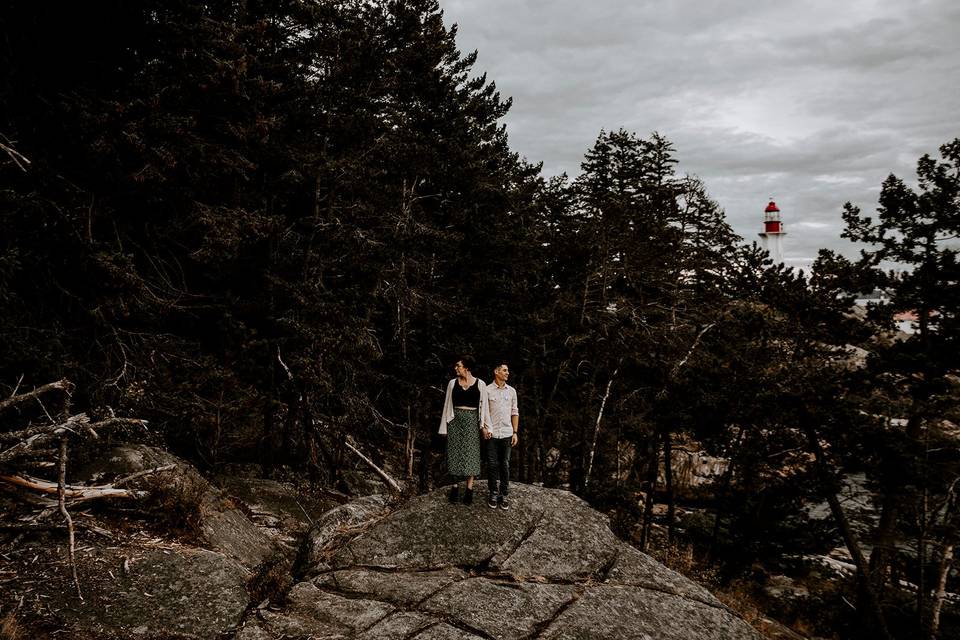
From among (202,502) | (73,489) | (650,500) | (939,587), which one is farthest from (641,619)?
(650,500)

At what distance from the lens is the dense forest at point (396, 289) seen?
837 centimetres

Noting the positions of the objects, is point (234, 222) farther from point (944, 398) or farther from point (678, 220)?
point (944, 398)

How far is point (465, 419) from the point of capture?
7.29 meters

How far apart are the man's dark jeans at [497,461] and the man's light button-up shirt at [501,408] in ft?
0.47

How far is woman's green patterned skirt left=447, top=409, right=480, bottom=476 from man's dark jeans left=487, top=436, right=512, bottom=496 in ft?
0.58

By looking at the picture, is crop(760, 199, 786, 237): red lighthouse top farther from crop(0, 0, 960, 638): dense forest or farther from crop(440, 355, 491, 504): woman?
crop(440, 355, 491, 504): woman

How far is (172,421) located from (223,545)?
4.75 meters

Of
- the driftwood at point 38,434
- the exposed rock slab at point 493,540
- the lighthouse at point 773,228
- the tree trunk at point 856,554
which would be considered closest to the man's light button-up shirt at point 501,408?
the exposed rock slab at point 493,540

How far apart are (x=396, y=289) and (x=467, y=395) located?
791 centimetres

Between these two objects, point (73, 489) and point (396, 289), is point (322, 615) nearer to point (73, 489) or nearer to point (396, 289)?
point (73, 489)

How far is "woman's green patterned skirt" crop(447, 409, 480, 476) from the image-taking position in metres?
7.22

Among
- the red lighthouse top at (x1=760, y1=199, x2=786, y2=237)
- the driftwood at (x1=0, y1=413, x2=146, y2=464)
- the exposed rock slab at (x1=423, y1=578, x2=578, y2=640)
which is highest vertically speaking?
the red lighthouse top at (x1=760, y1=199, x2=786, y2=237)

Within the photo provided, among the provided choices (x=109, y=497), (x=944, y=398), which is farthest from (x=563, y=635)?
(x=944, y=398)

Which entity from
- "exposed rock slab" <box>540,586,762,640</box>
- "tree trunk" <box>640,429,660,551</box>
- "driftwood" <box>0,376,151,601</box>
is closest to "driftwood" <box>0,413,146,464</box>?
"driftwood" <box>0,376,151,601</box>
